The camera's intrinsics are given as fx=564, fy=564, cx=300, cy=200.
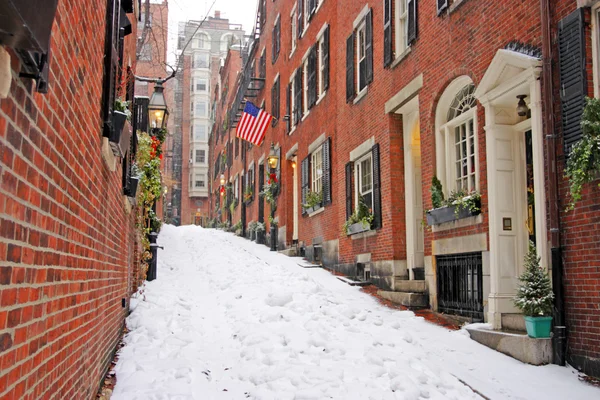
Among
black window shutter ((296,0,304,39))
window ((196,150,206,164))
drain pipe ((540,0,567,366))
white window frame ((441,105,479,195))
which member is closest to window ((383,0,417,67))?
white window frame ((441,105,479,195))

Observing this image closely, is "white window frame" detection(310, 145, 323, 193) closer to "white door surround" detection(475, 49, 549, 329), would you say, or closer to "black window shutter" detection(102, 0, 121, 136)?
"white door surround" detection(475, 49, 549, 329)

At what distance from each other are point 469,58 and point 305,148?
10088 millimetres

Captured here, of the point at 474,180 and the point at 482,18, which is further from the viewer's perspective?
the point at 474,180

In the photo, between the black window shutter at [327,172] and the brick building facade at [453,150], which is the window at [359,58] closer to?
the brick building facade at [453,150]

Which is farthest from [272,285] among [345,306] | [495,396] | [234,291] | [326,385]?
[495,396]

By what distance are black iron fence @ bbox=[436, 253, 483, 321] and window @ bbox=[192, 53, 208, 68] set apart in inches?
2378

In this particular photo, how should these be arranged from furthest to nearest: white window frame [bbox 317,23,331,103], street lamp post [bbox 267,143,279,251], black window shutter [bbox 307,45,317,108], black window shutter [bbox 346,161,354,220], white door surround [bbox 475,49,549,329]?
street lamp post [bbox 267,143,279,251] < black window shutter [bbox 307,45,317,108] < white window frame [bbox 317,23,331,103] < black window shutter [bbox 346,161,354,220] < white door surround [bbox 475,49,549,329]

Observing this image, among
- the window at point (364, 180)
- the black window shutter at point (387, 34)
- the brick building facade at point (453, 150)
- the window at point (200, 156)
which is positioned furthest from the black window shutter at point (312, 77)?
the window at point (200, 156)

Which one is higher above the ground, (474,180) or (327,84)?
(327,84)

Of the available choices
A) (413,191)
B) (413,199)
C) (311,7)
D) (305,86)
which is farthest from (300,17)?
(413,199)

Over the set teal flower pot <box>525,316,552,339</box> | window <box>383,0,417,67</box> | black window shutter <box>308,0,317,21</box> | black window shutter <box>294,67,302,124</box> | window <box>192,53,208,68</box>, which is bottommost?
teal flower pot <box>525,316,552,339</box>

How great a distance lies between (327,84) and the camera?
16203 mm

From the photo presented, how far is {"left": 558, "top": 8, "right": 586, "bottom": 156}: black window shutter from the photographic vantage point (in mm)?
6176

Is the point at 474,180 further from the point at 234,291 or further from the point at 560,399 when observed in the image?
the point at 234,291
